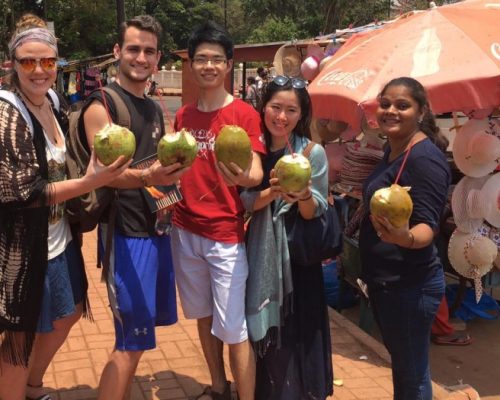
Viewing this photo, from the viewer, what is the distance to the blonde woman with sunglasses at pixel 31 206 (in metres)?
2.41

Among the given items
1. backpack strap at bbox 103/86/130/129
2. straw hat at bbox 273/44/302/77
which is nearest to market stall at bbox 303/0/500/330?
backpack strap at bbox 103/86/130/129

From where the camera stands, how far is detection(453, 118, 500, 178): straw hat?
4.31 metres

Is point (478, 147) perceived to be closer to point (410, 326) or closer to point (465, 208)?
point (465, 208)

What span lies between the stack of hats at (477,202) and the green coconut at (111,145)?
9.93 ft

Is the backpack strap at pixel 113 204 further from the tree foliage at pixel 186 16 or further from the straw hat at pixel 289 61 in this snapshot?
the tree foliage at pixel 186 16

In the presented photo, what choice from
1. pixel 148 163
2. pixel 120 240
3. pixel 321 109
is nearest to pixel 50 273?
pixel 120 240

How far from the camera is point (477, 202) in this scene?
171 inches

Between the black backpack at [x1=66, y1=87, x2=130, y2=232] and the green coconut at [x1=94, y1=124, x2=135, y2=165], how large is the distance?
34 centimetres

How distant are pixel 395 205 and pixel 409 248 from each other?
0.30m

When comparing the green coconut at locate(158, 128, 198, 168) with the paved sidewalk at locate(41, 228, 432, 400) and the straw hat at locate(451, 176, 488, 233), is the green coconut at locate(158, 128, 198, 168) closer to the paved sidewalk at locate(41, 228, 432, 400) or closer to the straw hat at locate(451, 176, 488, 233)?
the paved sidewalk at locate(41, 228, 432, 400)

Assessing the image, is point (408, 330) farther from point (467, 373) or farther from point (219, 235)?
point (467, 373)

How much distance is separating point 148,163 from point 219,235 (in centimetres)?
52

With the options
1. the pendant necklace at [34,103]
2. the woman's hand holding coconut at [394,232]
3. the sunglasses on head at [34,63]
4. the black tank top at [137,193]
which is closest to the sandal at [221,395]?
the black tank top at [137,193]

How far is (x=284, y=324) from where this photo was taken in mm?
3033
